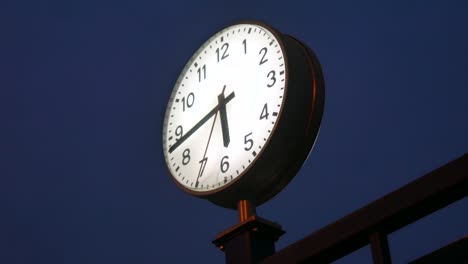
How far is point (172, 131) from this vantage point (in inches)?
154

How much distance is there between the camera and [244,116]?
3512 mm

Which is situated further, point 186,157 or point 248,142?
point 186,157

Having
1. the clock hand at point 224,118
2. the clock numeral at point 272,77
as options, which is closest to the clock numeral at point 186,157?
the clock hand at point 224,118

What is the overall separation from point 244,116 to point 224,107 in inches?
6.3

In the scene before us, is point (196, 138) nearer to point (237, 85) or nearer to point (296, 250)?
point (237, 85)

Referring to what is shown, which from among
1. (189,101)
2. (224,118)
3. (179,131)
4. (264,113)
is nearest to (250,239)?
(264,113)

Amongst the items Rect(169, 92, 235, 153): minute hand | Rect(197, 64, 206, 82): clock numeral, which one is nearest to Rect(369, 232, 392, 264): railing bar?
Rect(169, 92, 235, 153): minute hand

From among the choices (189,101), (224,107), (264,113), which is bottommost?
(264,113)

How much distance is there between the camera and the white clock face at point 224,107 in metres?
3.42

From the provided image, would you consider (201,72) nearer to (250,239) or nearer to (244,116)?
(244,116)

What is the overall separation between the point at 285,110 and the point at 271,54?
0.36 meters

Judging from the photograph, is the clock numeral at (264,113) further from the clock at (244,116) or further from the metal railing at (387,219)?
the metal railing at (387,219)

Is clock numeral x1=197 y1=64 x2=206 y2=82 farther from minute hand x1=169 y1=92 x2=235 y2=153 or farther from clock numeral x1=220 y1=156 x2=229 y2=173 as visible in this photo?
clock numeral x1=220 y1=156 x2=229 y2=173

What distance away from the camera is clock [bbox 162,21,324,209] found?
334 centimetres
